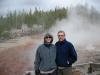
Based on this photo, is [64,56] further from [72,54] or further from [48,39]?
[48,39]

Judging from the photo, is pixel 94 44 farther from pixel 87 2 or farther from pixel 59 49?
pixel 59 49

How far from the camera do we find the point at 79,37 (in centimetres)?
360

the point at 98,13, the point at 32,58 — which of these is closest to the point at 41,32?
the point at 32,58

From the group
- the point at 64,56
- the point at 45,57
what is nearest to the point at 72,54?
the point at 64,56

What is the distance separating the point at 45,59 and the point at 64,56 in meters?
0.17

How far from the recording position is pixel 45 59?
202 centimetres

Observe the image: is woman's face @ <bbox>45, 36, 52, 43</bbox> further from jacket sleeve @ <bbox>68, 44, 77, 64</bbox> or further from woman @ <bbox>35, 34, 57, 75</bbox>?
jacket sleeve @ <bbox>68, 44, 77, 64</bbox>

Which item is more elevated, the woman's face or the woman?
the woman's face

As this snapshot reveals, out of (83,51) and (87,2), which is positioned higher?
(87,2)

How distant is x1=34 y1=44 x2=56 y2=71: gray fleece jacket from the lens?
202 cm

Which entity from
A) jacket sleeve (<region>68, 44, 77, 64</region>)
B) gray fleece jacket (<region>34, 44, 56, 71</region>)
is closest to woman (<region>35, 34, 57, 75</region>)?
gray fleece jacket (<region>34, 44, 56, 71</region>)

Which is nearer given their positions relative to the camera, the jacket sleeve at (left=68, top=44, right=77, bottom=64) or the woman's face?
the woman's face

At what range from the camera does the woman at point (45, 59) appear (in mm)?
2016

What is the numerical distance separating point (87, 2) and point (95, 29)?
16.2 inches
